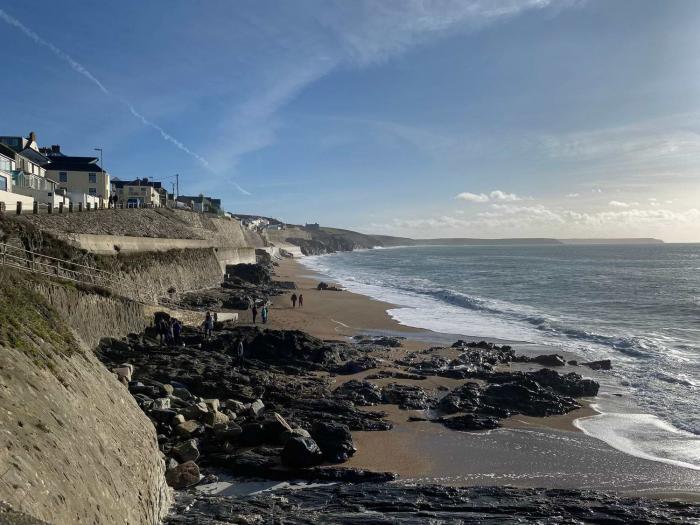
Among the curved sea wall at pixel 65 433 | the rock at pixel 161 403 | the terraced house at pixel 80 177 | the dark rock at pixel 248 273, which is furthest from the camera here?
the terraced house at pixel 80 177

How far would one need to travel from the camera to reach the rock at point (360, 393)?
54.4 feet

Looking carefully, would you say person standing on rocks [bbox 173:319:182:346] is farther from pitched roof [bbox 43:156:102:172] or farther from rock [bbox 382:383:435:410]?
pitched roof [bbox 43:156:102:172]

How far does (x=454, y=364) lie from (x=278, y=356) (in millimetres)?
7607

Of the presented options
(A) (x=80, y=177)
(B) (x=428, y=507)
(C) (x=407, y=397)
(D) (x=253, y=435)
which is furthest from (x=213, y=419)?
(A) (x=80, y=177)

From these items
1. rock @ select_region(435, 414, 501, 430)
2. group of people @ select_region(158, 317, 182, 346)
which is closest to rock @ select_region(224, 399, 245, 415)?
rock @ select_region(435, 414, 501, 430)

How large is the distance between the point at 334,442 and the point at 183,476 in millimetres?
3523

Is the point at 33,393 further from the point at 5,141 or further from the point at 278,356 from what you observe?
the point at 5,141

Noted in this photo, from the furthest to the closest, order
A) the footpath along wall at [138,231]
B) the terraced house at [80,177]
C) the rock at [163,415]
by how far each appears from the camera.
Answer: the terraced house at [80,177] → the footpath along wall at [138,231] → the rock at [163,415]

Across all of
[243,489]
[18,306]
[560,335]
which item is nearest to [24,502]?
[18,306]

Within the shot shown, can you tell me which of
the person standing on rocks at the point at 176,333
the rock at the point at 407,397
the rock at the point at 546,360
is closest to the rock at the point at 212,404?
the rock at the point at 407,397

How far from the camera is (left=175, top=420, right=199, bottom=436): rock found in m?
12.2

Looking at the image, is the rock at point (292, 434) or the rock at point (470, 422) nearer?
the rock at point (292, 434)

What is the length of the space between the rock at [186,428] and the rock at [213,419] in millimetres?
526

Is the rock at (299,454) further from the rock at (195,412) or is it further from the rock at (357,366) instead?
the rock at (357,366)
